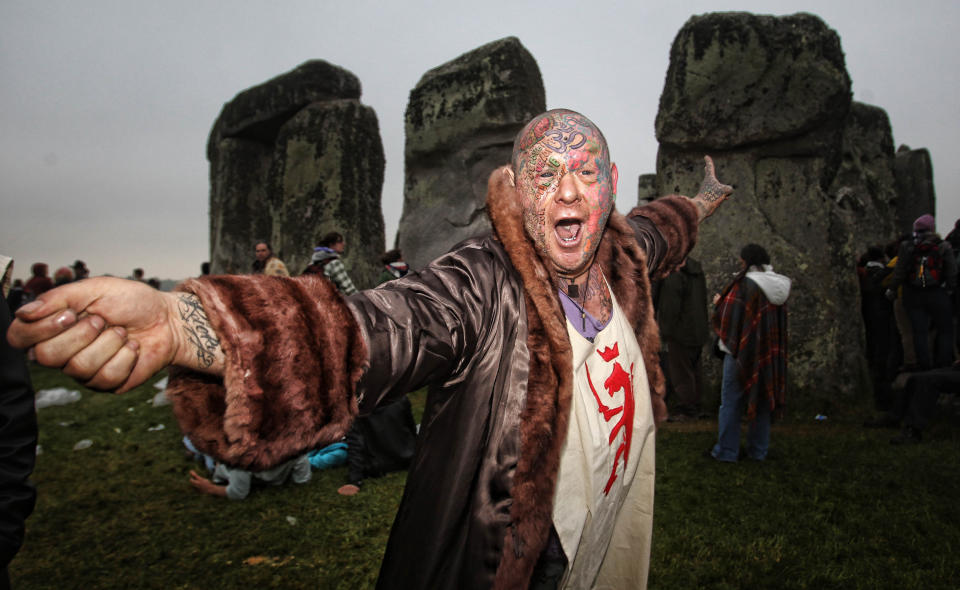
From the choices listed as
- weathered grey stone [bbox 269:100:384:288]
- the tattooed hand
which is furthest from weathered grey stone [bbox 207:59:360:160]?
the tattooed hand

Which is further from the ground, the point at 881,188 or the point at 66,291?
the point at 881,188

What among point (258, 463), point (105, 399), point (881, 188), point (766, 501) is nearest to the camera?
point (258, 463)

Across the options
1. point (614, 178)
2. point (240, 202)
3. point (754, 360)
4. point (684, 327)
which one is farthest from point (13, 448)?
point (240, 202)

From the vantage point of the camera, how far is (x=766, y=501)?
12.8 ft

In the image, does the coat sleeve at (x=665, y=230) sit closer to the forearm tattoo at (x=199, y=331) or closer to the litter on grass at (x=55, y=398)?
the forearm tattoo at (x=199, y=331)

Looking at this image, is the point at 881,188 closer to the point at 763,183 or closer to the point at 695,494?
the point at 763,183

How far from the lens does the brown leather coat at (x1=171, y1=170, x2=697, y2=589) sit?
1.00 meters

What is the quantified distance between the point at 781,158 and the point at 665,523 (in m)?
5.18

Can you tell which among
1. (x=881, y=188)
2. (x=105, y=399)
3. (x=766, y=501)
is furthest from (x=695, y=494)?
(x=881, y=188)

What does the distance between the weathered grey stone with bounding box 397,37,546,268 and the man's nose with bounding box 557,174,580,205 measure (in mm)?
5365

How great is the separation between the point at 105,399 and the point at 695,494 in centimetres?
767

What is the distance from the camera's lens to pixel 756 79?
6.65 m

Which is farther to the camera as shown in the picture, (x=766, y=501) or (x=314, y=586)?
(x=766, y=501)

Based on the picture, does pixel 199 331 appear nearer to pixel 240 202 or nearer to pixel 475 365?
pixel 475 365
